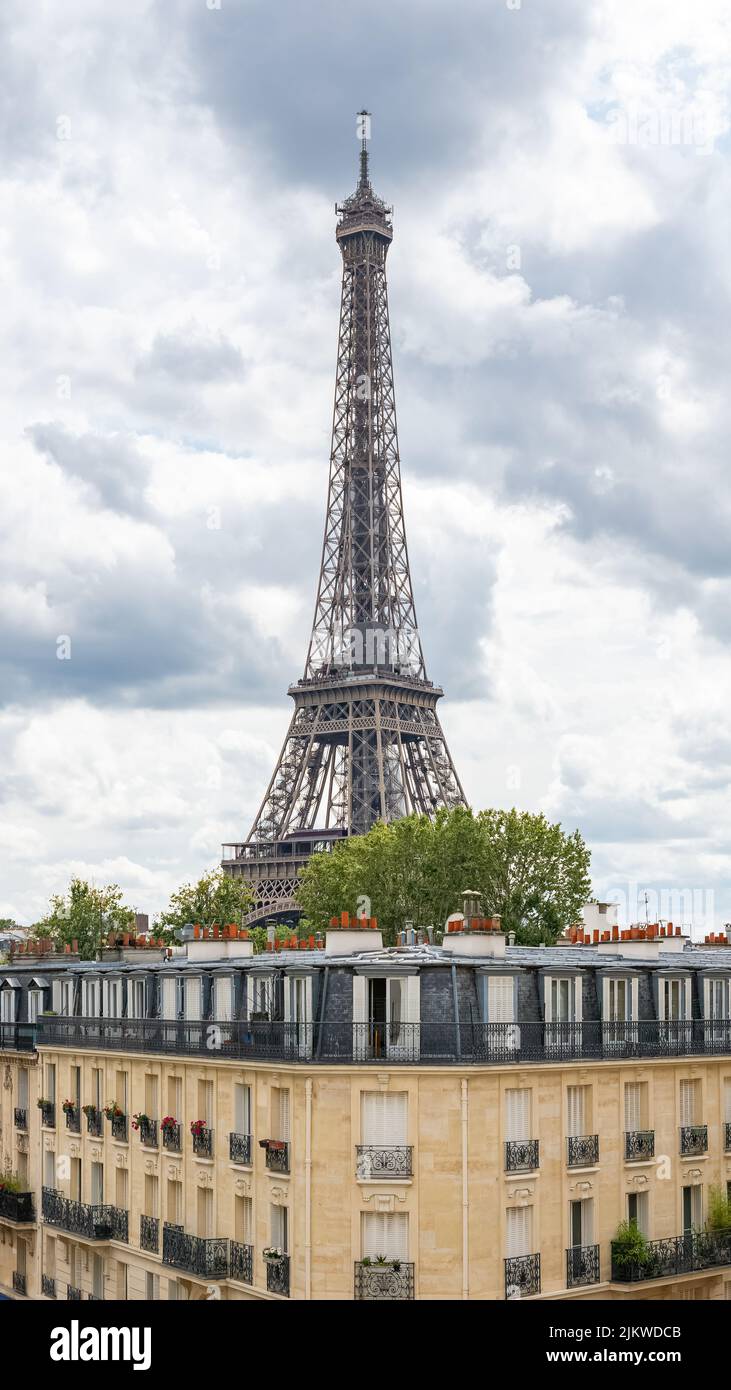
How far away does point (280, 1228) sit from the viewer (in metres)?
29.2

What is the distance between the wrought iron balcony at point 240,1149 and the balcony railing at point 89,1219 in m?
5.40

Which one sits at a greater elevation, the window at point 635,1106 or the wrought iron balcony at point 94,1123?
the window at point 635,1106

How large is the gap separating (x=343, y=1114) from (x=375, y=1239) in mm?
2112

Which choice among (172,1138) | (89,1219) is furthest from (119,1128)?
(172,1138)

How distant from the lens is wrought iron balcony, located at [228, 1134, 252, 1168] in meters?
30.1

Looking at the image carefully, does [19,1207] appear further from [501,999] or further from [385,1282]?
[501,999]

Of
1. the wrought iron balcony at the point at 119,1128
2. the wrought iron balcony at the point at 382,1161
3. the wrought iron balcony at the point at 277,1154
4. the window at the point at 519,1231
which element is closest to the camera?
the wrought iron balcony at the point at 382,1161

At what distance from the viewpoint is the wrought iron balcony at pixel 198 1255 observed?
3045cm

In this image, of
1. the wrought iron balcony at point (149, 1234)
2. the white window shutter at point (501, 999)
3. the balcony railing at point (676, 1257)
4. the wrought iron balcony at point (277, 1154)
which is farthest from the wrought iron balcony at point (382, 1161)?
the wrought iron balcony at point (149, 1234)

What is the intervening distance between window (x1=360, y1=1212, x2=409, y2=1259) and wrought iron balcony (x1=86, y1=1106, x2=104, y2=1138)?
35.0 feet

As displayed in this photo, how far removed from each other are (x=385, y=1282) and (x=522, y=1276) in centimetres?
254

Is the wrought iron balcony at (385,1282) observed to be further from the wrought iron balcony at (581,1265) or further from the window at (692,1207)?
the window at (692,1207)

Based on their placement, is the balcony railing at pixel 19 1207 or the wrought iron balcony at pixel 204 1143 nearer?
the wrought iron balcony at pixel 204 1143
